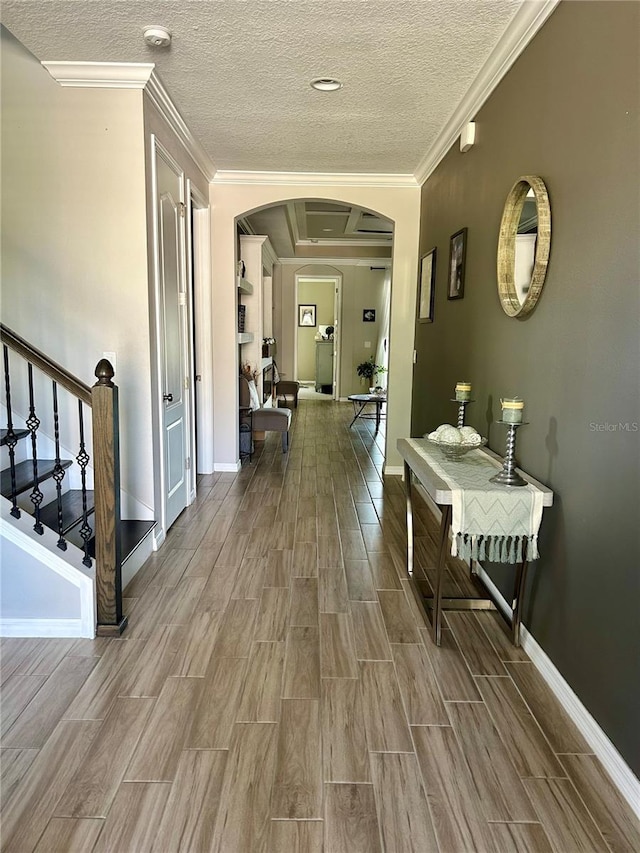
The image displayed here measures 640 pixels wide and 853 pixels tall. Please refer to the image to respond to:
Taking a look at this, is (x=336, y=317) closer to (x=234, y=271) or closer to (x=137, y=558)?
(x=234, y=271)

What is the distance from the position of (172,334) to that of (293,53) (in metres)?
1.80

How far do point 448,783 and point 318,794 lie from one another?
1.28 feet

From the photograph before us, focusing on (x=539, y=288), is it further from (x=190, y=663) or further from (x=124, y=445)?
(x=124, y=445)

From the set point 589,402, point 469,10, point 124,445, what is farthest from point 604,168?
point 124,445

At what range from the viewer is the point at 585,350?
1.86 meters

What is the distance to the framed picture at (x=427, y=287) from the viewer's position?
170 inches

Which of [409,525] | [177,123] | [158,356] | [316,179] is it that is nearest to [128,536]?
[158,356]

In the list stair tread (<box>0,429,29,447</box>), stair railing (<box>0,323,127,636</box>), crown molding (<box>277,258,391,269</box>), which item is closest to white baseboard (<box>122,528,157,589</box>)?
stair railing (<box>0,323,127,636</box>)

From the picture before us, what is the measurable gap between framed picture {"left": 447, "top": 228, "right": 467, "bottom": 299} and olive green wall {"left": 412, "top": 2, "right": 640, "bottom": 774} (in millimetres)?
662

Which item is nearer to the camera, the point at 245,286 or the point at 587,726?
the point at 587,726

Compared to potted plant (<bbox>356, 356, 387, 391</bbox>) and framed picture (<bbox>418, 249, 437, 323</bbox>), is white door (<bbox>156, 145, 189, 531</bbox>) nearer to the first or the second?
framed picture (<bbox>418, 249, 437, 323</bbox>)

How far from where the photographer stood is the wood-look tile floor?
1.47 m

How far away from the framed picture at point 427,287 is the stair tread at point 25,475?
291 centimetres

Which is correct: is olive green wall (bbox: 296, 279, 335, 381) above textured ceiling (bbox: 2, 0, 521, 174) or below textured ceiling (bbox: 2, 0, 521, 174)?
below
